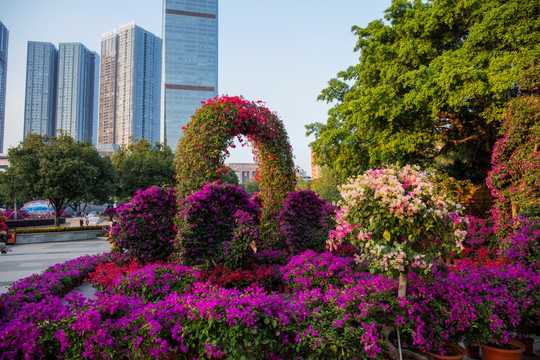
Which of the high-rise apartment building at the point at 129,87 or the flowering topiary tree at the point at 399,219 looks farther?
the high-rise apartment building at the point at 129,87

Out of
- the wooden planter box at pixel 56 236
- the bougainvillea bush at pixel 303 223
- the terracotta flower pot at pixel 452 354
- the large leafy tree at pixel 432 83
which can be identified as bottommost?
the wooden planter box at pixel 56 236

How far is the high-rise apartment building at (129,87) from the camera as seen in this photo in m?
95.4

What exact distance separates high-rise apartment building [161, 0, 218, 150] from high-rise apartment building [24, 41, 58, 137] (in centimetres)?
4023

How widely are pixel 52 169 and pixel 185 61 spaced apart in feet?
278

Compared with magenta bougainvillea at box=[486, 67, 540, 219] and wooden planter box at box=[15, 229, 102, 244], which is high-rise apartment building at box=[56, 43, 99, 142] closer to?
wooden planter box at box=[15, 229, 102, 244]

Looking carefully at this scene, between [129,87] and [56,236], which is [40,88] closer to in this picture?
[129,87]

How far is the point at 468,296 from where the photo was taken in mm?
3033

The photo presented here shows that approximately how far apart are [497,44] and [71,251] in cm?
1570

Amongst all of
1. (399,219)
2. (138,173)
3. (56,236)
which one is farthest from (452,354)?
(138,173)

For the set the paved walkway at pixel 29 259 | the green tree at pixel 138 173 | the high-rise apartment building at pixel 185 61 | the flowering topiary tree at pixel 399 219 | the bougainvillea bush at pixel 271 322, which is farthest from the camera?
the high-rise apartment building at pixel 185 61

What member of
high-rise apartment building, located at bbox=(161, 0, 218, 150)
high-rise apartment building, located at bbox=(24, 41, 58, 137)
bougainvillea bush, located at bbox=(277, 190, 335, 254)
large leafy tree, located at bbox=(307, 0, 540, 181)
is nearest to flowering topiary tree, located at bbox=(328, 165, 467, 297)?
bougainvillea bush, located at bbox=(277, 190, 335, 254)

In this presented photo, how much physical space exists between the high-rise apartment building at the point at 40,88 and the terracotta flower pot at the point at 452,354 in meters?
118

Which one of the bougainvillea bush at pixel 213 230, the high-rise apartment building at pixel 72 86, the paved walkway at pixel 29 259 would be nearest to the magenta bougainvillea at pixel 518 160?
the bougainvillea bush at pixel 213 230

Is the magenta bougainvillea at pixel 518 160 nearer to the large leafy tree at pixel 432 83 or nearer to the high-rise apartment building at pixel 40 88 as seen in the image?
the large leafy tree at pixel 432 83
